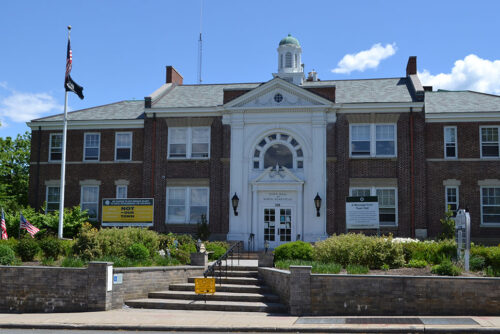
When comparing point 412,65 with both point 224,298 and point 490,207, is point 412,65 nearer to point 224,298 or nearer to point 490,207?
point 490,207

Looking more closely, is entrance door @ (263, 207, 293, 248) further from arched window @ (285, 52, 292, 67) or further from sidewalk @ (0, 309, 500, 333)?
sidewalk @ (0, 309, 500, 333)

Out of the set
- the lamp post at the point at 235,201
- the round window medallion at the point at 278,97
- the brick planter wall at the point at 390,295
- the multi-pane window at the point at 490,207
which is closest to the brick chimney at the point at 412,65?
the multi-pane window at the point at 490,207

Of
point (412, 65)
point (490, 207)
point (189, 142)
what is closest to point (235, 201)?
point (189, 142)

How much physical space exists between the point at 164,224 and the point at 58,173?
7.11 m

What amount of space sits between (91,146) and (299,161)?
11.9 meters

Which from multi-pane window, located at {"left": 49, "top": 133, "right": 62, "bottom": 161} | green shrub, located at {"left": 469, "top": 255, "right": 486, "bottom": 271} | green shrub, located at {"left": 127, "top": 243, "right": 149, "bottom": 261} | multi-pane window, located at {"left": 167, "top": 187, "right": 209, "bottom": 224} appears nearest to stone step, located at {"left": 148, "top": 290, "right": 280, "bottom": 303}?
green shrub, located at {"left": 127, "top": 243, "right": 149, "bottom": 261}

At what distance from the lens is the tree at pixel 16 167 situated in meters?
40.3

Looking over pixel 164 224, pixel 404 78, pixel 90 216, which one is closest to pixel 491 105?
pixel 404 78

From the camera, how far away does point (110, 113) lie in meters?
32.1

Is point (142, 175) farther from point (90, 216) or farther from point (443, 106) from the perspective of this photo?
point (443, 106)

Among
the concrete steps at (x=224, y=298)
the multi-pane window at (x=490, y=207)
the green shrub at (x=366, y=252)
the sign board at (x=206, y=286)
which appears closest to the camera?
the concrete steps at (x=224, y=298)

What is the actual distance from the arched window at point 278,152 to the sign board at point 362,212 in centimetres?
564

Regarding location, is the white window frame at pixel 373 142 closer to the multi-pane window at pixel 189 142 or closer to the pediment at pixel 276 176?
the pediment at pixel 276 176

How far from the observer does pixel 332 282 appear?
15.0 meters
